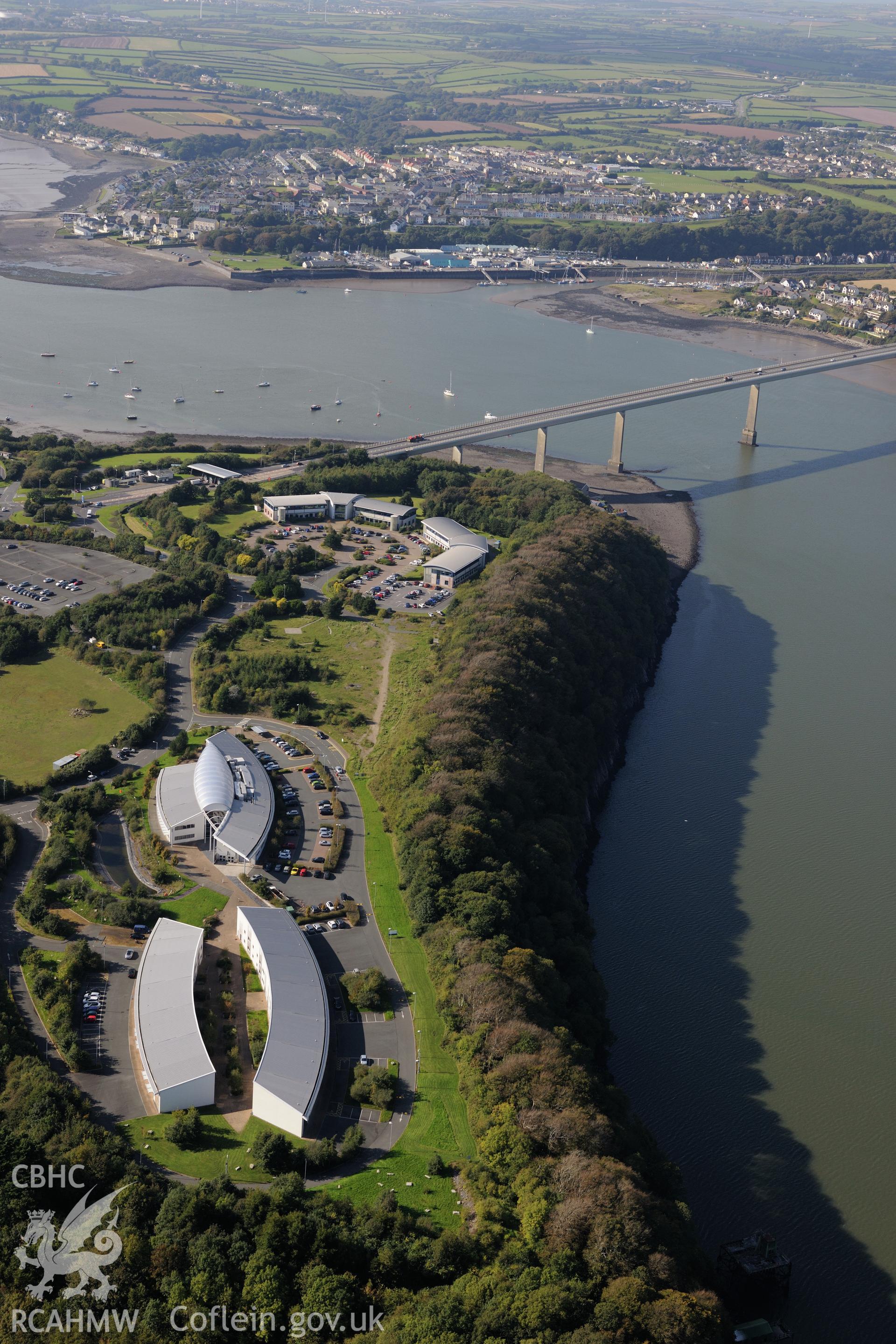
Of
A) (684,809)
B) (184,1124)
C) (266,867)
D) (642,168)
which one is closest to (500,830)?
(266,867)

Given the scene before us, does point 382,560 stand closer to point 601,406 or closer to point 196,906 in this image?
point 601,406

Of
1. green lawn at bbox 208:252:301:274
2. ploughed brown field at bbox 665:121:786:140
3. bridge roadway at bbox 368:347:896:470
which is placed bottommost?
bridge roadway at bbox 368:347:896:470

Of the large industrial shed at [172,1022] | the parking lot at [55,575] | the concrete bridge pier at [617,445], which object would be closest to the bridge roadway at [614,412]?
the concrete bridge pier at [617,445]

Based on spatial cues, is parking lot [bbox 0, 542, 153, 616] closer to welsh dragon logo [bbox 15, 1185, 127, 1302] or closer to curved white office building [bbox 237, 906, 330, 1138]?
curved white office building [bbox 237, 906, 330, 1138]

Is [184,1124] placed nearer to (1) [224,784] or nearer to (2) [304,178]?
(1) [224,784]

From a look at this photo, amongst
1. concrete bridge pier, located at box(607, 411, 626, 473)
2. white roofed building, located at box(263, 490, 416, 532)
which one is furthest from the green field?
concrete bridge pier, located at box(607, 411, 626, 473)

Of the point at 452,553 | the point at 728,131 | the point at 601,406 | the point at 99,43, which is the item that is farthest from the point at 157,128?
the point at 452,553

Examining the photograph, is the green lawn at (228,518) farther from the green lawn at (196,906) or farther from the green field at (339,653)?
the green lawn at (196,906)
